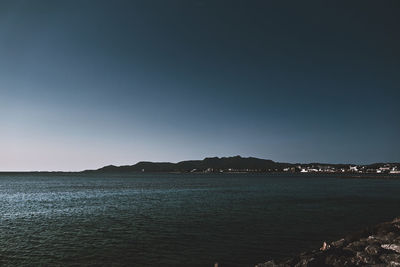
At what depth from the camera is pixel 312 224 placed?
31.1 m

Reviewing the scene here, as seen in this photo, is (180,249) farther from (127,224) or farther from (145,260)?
(127,224)

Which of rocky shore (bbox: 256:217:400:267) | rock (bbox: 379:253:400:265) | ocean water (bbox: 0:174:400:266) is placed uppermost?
rock (bbox: 379:253:400:265)

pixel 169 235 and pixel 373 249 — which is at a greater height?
pixel 373 249

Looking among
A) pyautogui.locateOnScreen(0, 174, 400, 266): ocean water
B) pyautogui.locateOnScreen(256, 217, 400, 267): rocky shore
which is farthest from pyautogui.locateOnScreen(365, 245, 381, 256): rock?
pyautogui.locateOnScreen(0, 174, 400, 266): ocean water

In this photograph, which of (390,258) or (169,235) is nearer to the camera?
(390,258)

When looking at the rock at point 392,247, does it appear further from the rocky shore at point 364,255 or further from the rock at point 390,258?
the rock at point 390,258

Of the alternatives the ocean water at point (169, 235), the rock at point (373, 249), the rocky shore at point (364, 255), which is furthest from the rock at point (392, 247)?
the ocean water at point (169, 235)

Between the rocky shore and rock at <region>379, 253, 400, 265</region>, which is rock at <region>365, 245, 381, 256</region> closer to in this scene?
the rocky shore

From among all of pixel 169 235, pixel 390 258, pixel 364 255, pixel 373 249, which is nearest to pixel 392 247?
pixel 373 249

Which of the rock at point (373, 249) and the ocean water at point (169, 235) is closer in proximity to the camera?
the rock at point (373, 249)

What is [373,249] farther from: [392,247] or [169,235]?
[169,235]

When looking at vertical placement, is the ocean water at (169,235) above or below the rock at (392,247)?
below

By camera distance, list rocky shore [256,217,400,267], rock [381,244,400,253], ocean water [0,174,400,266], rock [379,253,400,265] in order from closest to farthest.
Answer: rock [379,253,400,265] < rocky shore [256,217,400,267] < rock [381,244,400,253] < ocean water [0,174,400,266]

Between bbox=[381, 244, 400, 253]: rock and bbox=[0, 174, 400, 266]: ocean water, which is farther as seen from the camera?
bbox=[0, 174, 400, 266]: ocean water
